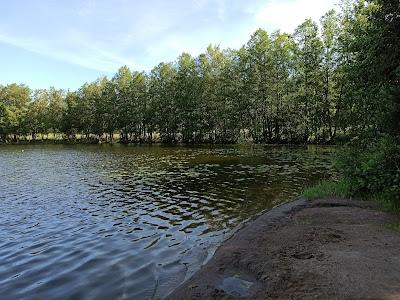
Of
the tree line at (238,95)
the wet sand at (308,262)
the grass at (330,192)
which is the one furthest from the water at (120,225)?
the tree line at (238,95)

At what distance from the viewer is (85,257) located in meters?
11.2

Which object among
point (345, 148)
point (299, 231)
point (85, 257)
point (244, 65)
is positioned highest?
point (244, 65)

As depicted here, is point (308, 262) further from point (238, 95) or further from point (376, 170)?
point (238, 95)

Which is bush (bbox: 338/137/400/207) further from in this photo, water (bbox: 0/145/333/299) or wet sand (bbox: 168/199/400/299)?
water (bbox: 0/145/333/299)

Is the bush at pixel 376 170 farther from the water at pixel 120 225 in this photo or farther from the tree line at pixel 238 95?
the tree line at pixel 238 95

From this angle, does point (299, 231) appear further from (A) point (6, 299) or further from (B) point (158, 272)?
(A) point (6, 299)

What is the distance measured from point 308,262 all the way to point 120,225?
9137 mm

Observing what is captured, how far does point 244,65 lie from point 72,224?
6600 centimetres

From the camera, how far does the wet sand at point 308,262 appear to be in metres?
6.90

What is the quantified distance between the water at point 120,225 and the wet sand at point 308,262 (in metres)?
1.39

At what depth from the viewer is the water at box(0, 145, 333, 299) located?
930cm

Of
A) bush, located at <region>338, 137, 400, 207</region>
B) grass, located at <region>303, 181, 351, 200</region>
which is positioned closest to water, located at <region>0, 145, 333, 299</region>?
grass, located at <region>303, 181, 351, 200</region>

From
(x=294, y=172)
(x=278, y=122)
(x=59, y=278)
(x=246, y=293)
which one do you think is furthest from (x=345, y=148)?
(x=278, y=122)

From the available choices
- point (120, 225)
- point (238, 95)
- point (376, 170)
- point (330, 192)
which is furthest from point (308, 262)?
point (238, 95)
